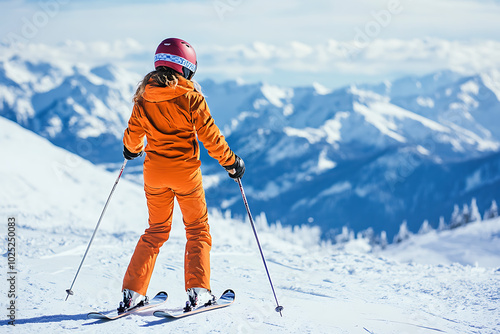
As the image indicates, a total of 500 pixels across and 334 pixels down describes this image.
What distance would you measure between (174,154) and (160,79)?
0.82 meters

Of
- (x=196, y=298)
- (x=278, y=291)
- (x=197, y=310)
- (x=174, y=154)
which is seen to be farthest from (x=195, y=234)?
(x=278, y=291)

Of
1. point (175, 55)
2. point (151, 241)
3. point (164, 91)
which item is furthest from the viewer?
point (151, 241)

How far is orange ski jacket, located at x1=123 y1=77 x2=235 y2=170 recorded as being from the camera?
4.49m

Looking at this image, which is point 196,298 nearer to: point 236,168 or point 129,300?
point 129,300

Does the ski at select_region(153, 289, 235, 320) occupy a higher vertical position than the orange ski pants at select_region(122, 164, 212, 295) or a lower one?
lower

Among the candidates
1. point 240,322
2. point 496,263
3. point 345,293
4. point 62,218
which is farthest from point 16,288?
point 496,263

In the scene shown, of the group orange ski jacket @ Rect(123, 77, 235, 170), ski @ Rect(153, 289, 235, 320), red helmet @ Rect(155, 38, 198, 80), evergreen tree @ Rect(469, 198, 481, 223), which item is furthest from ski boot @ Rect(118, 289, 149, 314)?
evergreen tree @ Rect(469, 198, 481, 223)

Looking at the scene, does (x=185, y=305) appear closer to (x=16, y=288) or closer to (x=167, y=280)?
(x=167, y=280)

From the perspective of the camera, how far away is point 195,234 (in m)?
4.98

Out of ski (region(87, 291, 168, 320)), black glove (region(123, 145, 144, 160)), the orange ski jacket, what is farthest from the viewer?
black glove (region(123, 145, 144, 160))

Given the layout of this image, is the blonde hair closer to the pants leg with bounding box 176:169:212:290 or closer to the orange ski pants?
the orange ski pants

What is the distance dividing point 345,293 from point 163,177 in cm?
310

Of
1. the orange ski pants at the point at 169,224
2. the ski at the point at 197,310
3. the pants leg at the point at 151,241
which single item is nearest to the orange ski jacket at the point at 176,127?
the orange ski pants at the point at 169,224

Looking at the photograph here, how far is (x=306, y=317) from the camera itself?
4797 mm
